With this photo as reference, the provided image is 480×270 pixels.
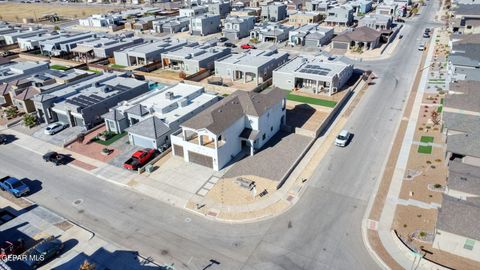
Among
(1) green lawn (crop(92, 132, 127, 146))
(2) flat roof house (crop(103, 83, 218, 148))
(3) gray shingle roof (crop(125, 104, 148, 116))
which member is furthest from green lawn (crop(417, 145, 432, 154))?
(1) green lawn (crop(92, 132, 127, 146))

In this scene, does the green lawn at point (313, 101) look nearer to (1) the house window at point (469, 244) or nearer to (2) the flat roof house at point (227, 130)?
(2) the flat roof house at point (227, 130)

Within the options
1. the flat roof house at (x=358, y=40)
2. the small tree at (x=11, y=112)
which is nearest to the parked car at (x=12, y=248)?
the small tree at (x=11, y=112)

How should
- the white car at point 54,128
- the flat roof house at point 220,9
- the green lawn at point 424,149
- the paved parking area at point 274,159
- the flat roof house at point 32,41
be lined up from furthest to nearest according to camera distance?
the flat roof house at point 220,9 → the flat roof house at point 32,41 → the white car at point 54,128 → the green lawn at point 424,149 → the paved parking area at point 274,159

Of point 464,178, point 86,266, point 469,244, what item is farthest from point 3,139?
point 464,178

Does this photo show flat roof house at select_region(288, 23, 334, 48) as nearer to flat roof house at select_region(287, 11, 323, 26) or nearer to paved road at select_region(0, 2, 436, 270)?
flat roof house at select_region(287, 11, 323, 26)

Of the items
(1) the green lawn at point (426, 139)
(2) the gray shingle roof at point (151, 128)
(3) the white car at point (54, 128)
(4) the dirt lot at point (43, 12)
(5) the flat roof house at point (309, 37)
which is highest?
(4) the dirt lot at point (43, 12)

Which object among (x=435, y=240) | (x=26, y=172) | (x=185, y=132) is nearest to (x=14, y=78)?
(x=26, y=172)

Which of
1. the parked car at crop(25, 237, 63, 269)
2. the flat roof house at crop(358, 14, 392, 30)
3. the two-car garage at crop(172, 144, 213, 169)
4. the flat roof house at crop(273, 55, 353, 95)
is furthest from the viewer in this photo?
the flat roof house at crop(358, 14, 392, 30)

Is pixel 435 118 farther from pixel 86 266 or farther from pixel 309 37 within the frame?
pixel 309 37
